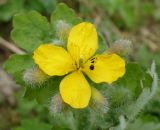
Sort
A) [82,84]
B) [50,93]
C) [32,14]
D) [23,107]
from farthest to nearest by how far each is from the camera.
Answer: [23,107]
[32,14]
[50,93]
[82,84]

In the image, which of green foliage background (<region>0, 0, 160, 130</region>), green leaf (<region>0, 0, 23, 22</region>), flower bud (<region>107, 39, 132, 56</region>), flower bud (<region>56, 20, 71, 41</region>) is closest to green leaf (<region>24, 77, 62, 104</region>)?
green foliage background (<region>0, 0, 160, 130</region>)

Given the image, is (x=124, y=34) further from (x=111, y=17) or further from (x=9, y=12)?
(x=9, y=12)

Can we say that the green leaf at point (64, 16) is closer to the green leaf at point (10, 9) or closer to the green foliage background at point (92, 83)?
the green foliage background at point (92, 83)

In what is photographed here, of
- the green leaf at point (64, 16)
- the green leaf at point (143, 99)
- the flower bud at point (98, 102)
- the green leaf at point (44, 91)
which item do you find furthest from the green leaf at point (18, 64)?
the green leaf at point (143, 99)

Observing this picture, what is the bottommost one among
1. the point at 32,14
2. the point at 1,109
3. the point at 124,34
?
the point at 1,109

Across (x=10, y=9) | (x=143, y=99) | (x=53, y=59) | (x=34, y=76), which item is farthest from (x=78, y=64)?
(x=10, y=9)

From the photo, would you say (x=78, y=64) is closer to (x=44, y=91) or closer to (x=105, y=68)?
(x=105, y=68)

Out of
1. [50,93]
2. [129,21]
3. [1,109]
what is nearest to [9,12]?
[1,109]
